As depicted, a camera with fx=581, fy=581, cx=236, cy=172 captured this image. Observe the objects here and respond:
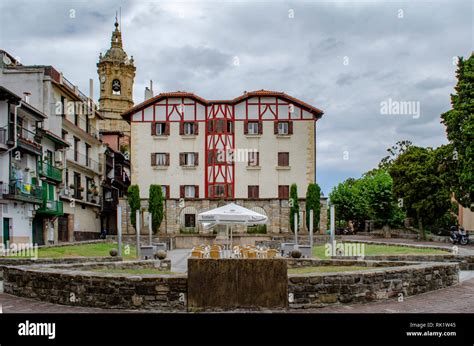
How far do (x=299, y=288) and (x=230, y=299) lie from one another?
1.31 m

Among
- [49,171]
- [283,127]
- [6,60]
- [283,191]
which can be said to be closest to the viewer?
[49,171]

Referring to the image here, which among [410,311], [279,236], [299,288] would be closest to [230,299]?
[299,288]

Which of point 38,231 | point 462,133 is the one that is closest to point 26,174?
point 38,231

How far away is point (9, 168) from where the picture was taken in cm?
3131

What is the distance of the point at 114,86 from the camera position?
Answer: 77000 millimetres

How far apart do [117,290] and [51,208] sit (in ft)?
91.5

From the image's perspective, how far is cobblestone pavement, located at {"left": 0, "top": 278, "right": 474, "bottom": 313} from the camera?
10.5 metres

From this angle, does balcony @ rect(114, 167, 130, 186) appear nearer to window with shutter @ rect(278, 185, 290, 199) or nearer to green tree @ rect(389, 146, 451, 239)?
window with shutter @ rect(278, 185, 290, 199)

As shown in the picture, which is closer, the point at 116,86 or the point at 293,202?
the point at 293,202

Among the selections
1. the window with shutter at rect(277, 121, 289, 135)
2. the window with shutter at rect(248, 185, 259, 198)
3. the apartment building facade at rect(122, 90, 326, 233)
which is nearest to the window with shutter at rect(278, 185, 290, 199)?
the apartment building facade at rect(122, 90, 326, 233)

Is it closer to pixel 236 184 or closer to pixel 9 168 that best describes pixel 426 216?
pixel 236 184

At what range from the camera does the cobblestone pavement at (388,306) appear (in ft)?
34.6

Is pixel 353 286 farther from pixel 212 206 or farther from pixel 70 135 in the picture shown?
pixel 70 135

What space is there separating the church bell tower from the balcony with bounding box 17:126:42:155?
4073 centimetres
